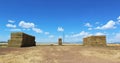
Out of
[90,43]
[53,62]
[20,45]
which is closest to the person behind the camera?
[53,62]

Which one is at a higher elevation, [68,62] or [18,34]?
[18,34]

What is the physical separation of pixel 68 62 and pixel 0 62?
455 cm

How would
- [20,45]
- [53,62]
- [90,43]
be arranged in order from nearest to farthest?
[53,62], [20,45], [90,43]

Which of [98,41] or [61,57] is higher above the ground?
[98,41]

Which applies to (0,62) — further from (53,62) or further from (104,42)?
(104,42)

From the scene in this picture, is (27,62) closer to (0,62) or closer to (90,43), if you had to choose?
(0,62)

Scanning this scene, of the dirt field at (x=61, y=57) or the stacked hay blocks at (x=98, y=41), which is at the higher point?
the stacked hay blocks at (x=98, y=41)

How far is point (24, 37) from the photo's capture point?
2783cm

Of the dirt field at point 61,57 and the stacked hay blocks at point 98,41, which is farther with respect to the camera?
the stacked hay blocks at point 98,41

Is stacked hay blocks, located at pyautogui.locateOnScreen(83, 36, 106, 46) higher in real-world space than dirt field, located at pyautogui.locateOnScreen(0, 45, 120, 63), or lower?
higher

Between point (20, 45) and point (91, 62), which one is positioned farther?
point (20, 45)

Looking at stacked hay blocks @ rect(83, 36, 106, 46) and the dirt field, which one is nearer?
the dirt field

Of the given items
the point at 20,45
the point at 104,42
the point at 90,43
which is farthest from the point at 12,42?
the point at 104,42

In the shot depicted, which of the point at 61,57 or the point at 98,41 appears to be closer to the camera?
the point at 61,57
